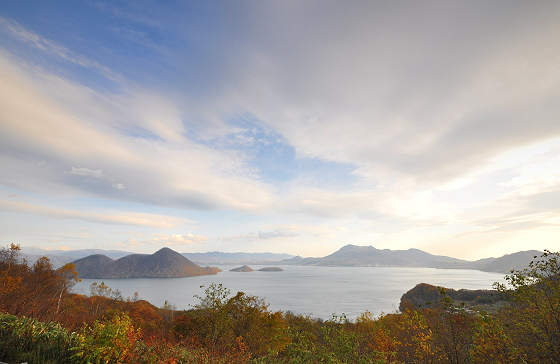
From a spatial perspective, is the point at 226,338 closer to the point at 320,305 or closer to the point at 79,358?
the point at 79,358

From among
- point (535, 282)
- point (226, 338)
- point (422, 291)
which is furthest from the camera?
point (422, 291)

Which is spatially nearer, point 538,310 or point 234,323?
point 538,310

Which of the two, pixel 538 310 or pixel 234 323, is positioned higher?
pixel 538 310

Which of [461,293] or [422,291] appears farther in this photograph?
[422,291]

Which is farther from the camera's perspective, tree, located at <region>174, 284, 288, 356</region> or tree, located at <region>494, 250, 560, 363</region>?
tree, located at <region>174, 284, 288, 356</region>

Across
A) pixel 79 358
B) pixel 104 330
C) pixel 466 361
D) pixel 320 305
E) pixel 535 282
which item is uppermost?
pixel 535 282

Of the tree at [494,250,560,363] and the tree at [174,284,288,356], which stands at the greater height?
the tree at [494,250,560,363]

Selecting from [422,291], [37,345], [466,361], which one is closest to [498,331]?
[466,361]

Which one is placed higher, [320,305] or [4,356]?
[4,356]

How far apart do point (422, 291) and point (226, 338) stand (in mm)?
95007

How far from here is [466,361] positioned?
10.3 meters

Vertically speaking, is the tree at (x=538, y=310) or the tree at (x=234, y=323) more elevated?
the tree at (x=538, y=310)

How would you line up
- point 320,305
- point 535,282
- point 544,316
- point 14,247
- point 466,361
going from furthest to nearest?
point 320,305 → point 14,247 → point 466,361 → point 535,282 → point 544,316

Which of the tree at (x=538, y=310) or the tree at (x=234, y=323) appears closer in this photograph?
the tree at (x=538, y=310)
